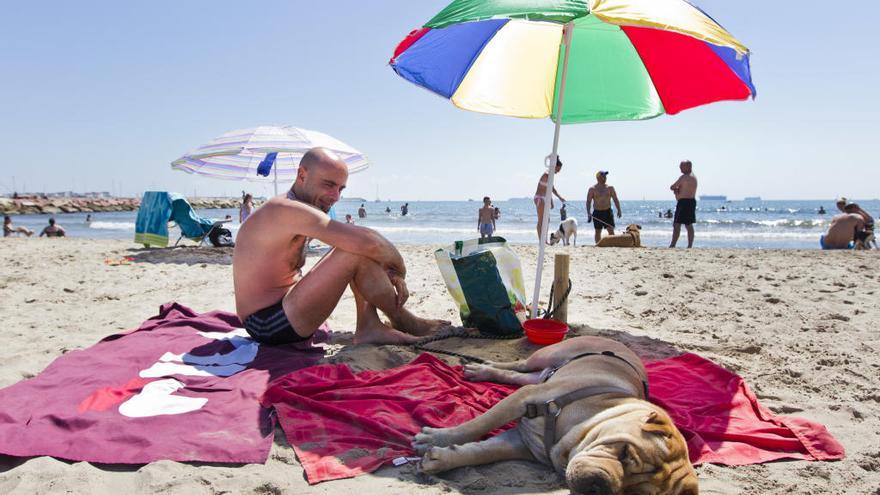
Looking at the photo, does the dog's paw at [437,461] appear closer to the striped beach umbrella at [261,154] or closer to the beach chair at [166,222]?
the striped beach umbrella at [261,154]

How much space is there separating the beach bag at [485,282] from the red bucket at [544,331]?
191mm

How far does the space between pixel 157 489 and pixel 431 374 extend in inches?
64.0

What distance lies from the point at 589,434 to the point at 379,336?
2.22m

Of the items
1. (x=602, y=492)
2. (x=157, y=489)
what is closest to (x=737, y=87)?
(x=602, y=492)

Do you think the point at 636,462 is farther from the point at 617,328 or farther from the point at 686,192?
the point at 686,192

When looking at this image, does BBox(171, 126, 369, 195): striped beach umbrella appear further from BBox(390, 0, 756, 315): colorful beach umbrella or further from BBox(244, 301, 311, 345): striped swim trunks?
BBox(244, 301, 311, 345): striped swim trunks

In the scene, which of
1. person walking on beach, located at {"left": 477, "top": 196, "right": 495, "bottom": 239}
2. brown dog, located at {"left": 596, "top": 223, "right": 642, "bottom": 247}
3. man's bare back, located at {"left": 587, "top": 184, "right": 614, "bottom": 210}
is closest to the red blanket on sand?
brown dog, located at {"left": 596, "top": 223, "right": 642, "bottom": 247}

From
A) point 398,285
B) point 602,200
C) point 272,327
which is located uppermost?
point 602,200

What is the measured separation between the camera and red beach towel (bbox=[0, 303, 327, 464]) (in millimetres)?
2184

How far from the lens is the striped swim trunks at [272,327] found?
11.3 ft

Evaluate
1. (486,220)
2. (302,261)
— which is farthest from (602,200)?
(302,261)

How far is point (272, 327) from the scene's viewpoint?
3.47 metres

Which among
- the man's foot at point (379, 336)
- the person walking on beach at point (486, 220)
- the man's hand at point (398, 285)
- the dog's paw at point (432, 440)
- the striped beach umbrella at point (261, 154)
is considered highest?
the striped beach umbrella at point (261, 154)

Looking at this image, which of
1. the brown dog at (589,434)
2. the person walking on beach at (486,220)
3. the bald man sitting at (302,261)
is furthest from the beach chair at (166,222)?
the brown dog at (589,434)
